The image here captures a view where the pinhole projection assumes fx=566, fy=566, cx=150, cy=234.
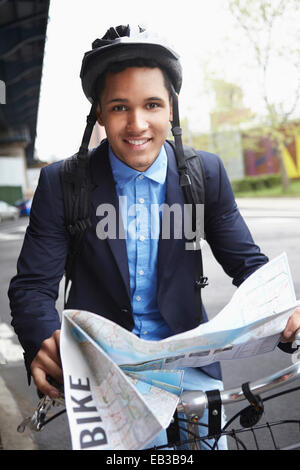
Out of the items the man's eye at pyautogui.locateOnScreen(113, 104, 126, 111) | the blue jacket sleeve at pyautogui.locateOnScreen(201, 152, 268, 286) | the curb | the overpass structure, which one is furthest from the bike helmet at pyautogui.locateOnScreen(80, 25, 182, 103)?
the curb

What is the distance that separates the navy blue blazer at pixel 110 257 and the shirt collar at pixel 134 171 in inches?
0.8

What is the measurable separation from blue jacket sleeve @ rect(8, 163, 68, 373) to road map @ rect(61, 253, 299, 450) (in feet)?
0.97

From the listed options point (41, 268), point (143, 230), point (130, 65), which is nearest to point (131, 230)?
point (143, 230)

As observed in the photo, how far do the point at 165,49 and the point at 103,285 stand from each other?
65cm

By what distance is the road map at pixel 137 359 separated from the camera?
98 cm

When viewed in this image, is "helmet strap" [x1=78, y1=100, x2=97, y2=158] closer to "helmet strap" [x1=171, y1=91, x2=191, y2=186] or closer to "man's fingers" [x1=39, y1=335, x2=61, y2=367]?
"helmet strap" [x1=171, y1=91, x2=191, y2=186]

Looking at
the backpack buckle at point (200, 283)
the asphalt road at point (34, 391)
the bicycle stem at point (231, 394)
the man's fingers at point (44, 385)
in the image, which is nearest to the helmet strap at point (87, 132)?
the backpack buckle at point (200, 283)

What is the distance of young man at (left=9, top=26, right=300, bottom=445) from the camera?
141cm

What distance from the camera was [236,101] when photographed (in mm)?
28625

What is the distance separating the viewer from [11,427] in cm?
365

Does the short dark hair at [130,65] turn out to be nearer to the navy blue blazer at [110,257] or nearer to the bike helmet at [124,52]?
the bike helmet at [124,52]

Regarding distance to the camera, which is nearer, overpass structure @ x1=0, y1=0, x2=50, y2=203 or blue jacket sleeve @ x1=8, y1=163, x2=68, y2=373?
blue jacket sleeve @ x1=8, y1=163, x2=68, y2=373

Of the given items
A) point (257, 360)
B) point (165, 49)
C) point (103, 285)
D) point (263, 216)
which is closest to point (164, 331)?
point (103, 285)

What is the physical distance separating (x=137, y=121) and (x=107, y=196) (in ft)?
0.91
